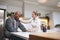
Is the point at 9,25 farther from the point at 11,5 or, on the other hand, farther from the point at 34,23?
the point at 34,23

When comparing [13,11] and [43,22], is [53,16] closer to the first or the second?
[43,22]

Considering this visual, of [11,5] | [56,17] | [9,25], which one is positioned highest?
[11,5]

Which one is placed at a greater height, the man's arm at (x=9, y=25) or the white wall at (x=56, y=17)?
the white wall at (x=56, y=17)

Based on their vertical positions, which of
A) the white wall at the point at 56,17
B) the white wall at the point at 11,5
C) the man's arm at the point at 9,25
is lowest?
Answer: the man's arm at the point at 9,25

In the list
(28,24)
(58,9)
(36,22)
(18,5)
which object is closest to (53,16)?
(58,9)

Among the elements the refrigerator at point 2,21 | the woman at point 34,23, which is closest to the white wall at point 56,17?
the woman at point 34,23

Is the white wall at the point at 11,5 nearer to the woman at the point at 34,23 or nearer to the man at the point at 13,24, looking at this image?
the man at the point at 13,24

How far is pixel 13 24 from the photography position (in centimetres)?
255

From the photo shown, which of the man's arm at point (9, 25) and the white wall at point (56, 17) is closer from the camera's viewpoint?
the man's arm at point (9, 25)

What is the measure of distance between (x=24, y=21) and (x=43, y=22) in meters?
0.46

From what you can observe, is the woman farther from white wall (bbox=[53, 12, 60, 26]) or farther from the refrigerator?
the refrigerator

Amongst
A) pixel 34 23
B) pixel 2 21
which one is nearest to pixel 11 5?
pixel 2 21

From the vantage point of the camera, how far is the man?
2474 mm

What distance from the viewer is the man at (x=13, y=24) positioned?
2474mm
